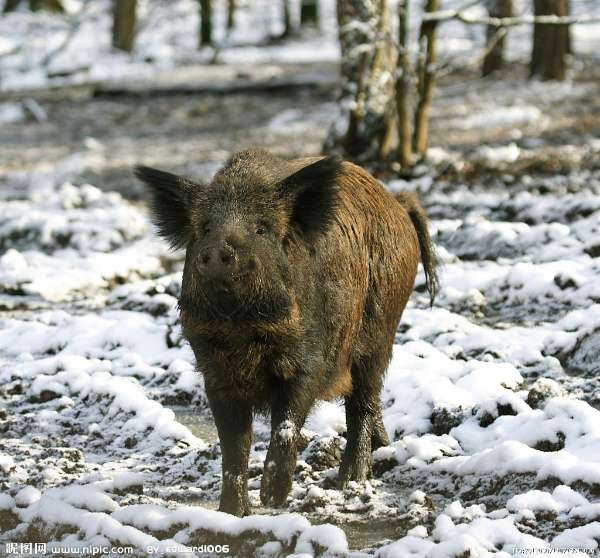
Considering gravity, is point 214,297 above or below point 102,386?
above

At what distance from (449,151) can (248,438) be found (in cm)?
909

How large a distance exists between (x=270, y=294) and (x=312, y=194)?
0.61 metres

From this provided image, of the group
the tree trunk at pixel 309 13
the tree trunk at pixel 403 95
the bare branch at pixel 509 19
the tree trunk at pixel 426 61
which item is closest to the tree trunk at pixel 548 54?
the tree trunk at pixel 426 61

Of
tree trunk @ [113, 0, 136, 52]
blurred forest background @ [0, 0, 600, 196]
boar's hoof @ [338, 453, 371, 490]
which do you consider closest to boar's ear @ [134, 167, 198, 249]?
boar's hoof @ [338, 453, 371, 490]

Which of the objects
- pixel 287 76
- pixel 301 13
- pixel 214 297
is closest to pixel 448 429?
pixel 214 297

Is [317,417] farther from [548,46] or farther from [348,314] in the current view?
[548,46]

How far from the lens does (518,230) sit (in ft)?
31.3

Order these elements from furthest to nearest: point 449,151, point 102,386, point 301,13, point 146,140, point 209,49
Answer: point 301,13, point 209,49, point 146,140, point 449,151, point 102,386

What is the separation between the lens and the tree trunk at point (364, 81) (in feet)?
38.6

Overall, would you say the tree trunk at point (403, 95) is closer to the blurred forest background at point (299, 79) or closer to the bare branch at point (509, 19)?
the blurred forest background at point (299, 79)

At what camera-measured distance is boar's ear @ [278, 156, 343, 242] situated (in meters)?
4.77

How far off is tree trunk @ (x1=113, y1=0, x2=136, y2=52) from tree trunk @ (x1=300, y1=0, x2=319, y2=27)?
6440 mm

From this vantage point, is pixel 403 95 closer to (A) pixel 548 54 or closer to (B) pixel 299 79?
(A) pixel 548 54

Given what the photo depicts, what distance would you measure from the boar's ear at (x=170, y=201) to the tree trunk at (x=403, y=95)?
706 cm
